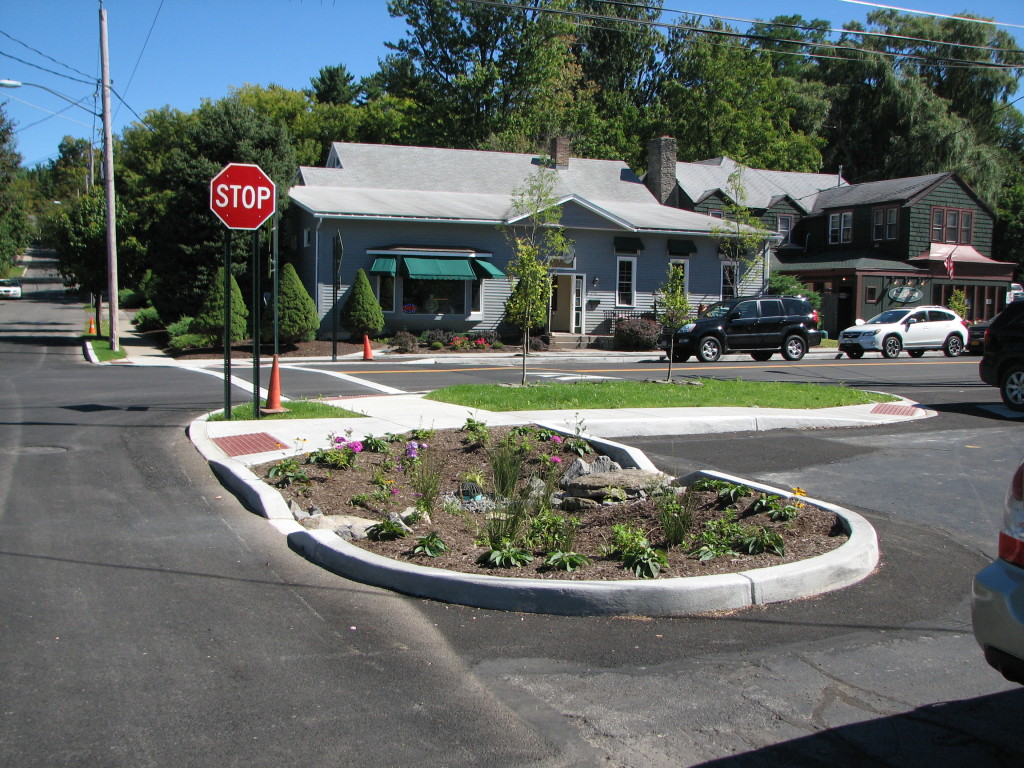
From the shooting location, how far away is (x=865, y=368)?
23328 mm

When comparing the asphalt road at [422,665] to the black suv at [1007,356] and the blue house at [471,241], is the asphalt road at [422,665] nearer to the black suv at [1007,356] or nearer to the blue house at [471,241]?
the black suv at [1007,356]

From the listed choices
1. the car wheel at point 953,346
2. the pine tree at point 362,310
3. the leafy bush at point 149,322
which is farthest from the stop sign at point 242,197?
the leafy bush at point 149,322

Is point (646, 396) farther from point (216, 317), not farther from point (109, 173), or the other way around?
point (109, 173)

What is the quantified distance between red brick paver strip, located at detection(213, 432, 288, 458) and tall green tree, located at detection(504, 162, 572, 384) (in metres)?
5.96

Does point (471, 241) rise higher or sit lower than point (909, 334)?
higher

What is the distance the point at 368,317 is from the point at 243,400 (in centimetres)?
1429

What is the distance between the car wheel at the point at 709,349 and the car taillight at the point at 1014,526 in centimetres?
2320

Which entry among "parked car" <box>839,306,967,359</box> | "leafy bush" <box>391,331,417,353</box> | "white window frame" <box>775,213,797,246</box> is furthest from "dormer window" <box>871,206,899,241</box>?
"leafy bush" <box>391,331,417,353</box>

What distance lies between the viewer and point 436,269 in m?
31.2

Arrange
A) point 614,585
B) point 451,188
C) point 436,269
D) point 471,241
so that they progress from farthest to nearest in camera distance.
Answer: point 451,188 < point 471,241 < point 436,269 < point 614,585

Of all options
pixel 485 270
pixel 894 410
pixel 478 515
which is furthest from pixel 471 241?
→ pixel 478 515

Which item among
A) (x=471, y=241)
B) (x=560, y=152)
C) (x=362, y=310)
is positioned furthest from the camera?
(x=560, y=152)

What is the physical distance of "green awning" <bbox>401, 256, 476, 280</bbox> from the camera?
1214 inches

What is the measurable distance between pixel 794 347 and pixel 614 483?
832 inches
